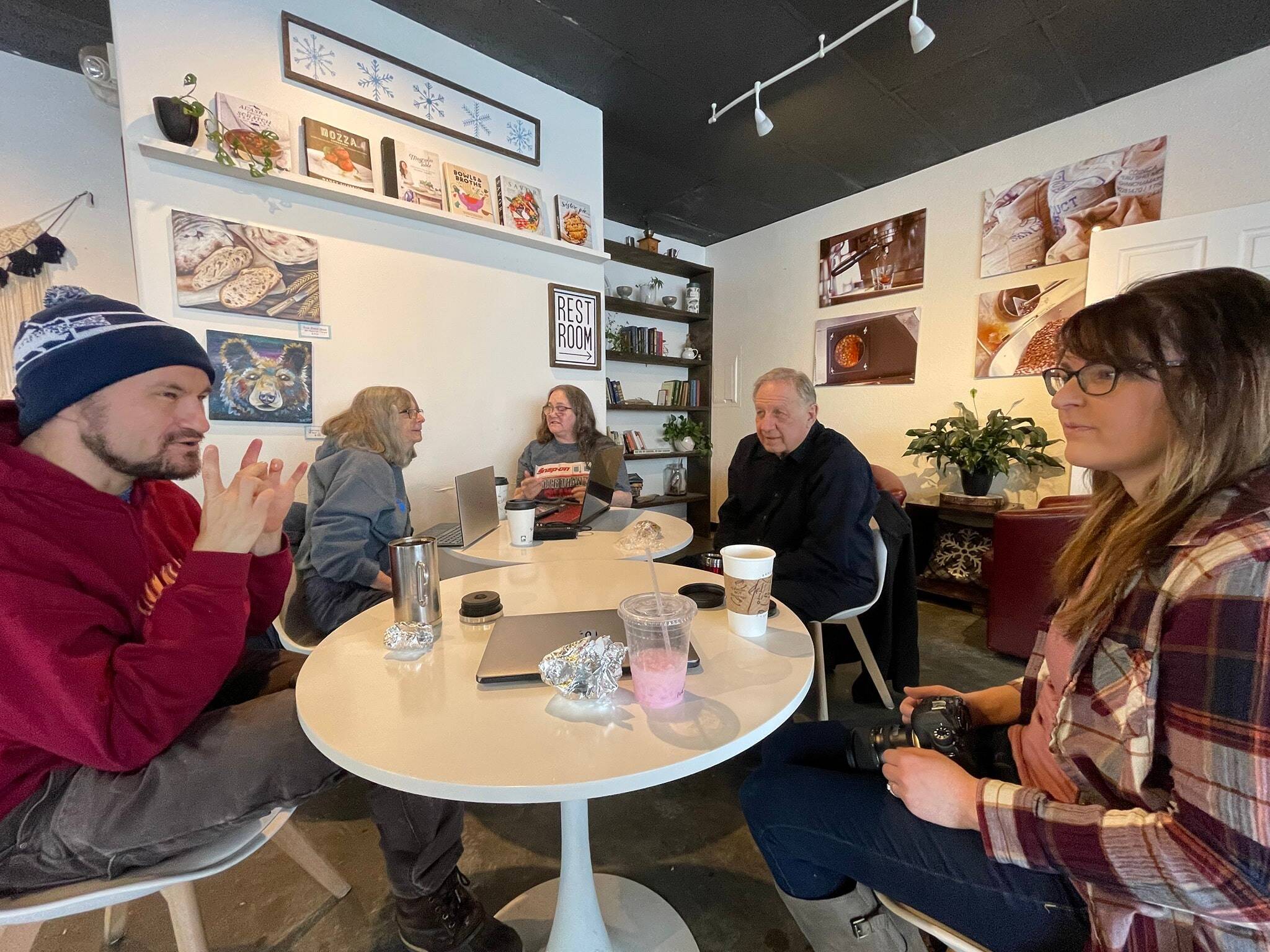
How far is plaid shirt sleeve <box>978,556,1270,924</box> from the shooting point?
0.51m

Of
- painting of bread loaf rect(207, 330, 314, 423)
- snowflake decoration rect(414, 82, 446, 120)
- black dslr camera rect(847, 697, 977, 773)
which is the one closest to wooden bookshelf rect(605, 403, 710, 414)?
snowflake decoration rect(414, 82, 446, 120)

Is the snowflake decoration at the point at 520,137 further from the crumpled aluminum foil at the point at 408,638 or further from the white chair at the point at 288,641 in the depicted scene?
the crumpled aluminum foil at the point at 408,638

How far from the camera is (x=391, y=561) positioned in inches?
37.7

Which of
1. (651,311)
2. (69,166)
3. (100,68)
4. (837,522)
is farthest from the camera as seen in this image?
(651,311)

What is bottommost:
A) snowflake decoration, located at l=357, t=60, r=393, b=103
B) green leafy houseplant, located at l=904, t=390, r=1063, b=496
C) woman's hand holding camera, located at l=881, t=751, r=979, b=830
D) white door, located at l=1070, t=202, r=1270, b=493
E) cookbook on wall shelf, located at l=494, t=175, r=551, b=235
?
woman's hand holding camera, located at l=881, t=751, r=979, b=830

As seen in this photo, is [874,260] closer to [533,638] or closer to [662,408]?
[662,408]

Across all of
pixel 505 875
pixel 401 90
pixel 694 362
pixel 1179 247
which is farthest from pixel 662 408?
pixel 505 875

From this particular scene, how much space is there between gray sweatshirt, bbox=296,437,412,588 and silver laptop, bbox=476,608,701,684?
93 centimetres

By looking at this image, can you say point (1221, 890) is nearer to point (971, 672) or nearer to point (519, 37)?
point (971, 672)

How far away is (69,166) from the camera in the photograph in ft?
7.68

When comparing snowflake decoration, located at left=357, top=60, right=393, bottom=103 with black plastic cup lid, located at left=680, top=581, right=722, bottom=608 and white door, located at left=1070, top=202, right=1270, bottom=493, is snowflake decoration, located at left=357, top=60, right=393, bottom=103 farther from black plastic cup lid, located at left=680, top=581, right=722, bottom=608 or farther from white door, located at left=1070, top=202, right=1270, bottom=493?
white door, located at left=1070, top=202, right=1270, bottom=493

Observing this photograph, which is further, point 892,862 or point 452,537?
point 452,537

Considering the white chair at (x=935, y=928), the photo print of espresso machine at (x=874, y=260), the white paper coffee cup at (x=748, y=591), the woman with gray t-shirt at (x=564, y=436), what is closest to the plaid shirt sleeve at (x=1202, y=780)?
the white chair at (x=935, y=928)

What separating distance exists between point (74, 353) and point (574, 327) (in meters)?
2.42
